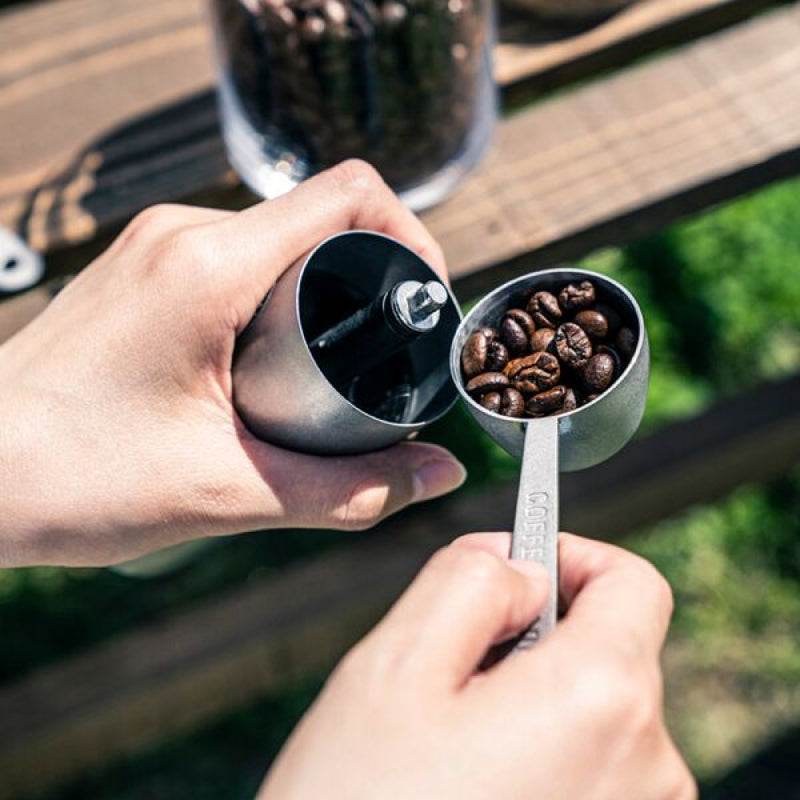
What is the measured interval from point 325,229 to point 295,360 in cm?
13

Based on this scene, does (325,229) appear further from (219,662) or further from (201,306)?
(219,662)

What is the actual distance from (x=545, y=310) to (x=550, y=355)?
0.04 m

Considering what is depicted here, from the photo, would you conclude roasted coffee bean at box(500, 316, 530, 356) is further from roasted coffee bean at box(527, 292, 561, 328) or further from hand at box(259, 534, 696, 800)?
hand at box(259, 534, 696, 800)

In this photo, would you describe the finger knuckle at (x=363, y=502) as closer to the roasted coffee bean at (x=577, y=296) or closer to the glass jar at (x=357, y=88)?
the roasted coffee bean at (x=577, y=296)

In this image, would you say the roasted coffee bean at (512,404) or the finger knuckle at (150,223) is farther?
the finger knuckle at (150,223)

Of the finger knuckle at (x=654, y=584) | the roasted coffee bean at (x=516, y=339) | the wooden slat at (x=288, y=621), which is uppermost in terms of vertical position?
the roasted coffee bean at (x=516, y=339)

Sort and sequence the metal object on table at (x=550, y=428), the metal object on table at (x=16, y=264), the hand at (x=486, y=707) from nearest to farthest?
the hand at (x=486, y=707)
the metal object on table at (x=550, y=428)
the metal object on table at (x=16, y=264)

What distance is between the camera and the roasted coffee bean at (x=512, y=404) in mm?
812

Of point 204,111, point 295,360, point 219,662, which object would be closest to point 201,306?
point 295,360

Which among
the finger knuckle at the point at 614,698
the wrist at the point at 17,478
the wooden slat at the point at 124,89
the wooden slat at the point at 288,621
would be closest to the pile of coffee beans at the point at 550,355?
the finger knuckle at the point at 614,698

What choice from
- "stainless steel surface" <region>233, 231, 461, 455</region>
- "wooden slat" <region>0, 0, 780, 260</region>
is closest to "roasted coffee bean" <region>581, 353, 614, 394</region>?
"stainless steel surface" <region>233, 231, 461, 455</region>

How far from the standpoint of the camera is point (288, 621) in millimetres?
1613

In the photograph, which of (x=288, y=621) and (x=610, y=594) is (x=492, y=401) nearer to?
(x=610, y=594)

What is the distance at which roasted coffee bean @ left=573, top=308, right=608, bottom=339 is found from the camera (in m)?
0.83
